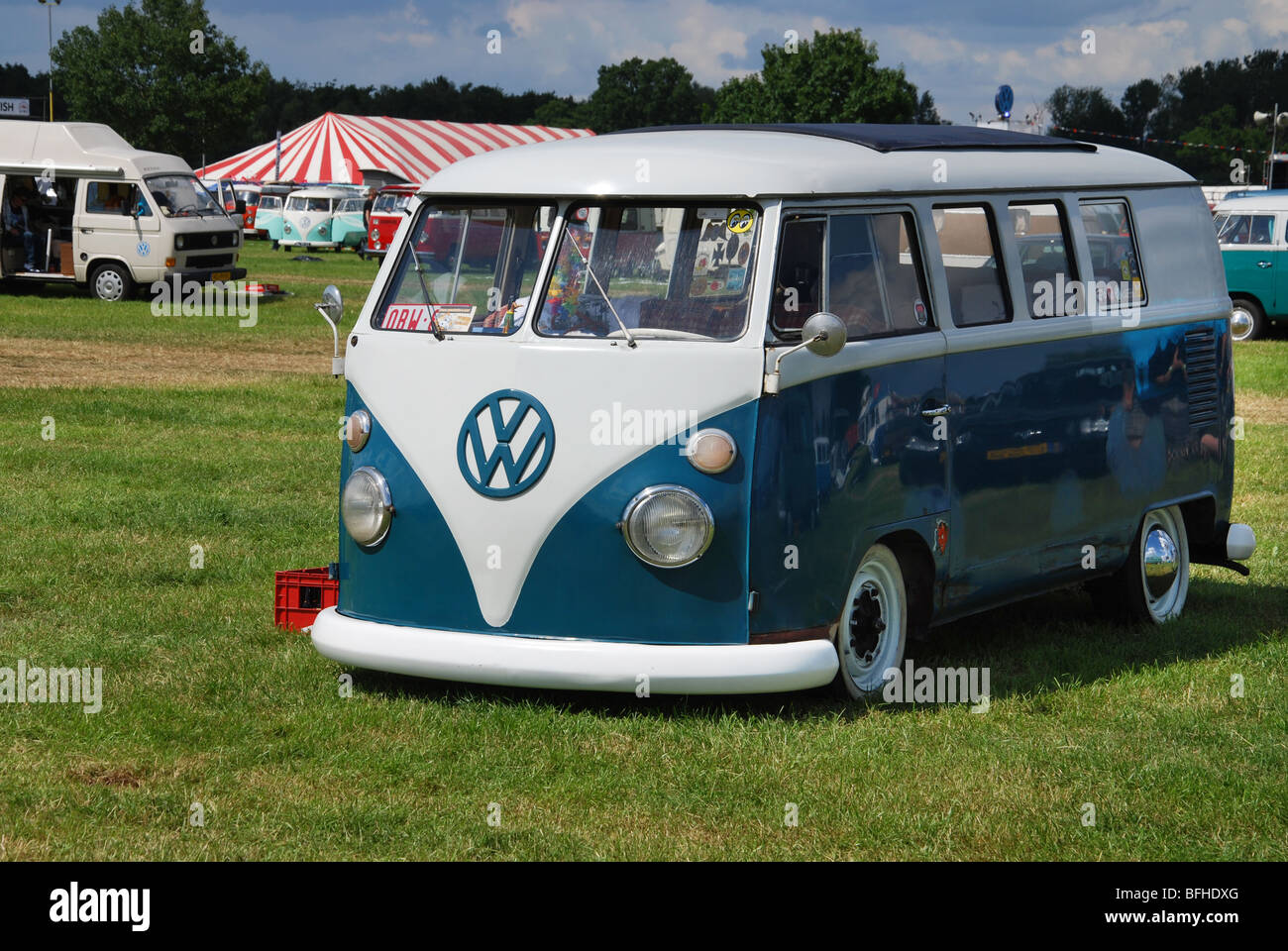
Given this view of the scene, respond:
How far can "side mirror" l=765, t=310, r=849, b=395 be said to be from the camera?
616cm

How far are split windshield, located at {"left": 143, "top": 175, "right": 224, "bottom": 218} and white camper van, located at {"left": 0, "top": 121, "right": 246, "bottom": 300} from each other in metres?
0.02

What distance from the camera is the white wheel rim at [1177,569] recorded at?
845cm

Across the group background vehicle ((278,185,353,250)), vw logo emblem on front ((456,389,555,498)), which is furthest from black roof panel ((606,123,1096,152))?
background vehicle ((278,185,353,250))

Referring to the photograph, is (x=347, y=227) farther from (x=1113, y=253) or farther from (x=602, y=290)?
(x=602, y=290)

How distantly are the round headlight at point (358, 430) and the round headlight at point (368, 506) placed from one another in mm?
101

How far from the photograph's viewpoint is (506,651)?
20.5 feet

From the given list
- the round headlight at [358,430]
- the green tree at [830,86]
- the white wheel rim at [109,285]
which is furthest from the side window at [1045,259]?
the green tree at [830,86]

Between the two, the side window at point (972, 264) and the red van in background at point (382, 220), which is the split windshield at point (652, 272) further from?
the red van in background at point (382, 220)

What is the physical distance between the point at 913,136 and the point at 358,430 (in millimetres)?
2691

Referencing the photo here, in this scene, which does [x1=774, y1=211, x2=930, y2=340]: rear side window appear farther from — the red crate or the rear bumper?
the rear bumper

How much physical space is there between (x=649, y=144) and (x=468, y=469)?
147 cm

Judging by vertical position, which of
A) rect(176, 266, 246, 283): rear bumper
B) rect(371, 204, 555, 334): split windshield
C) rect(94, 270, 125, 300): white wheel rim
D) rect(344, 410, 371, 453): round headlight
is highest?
rect(371, 204, 555, 334): split windshield

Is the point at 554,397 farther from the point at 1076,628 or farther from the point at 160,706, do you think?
the point at 1076,628

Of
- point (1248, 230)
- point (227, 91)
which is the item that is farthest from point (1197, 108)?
point (1248, 230)
